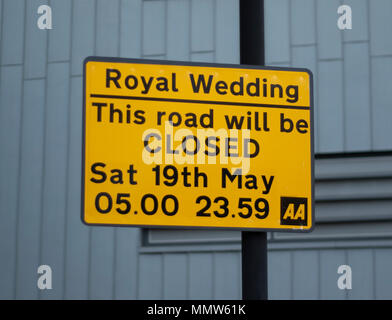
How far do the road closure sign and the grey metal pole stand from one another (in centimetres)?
9

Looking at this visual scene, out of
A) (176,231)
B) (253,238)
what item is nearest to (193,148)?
(253,238)

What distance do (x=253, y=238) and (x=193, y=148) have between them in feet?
2.04

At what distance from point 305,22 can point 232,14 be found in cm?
97

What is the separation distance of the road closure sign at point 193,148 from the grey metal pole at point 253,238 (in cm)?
9

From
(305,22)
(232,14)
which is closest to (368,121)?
(305,22)

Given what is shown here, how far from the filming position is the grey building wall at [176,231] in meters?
11.1

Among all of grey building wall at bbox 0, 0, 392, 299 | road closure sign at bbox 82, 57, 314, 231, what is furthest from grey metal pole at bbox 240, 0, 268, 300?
grey building wall at bbox 0, 0, 392, 299

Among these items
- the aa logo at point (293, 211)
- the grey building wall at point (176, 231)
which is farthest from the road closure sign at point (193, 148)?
the grey building wall at point (176, 231)

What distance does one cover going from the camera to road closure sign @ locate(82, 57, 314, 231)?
5035 millimetres

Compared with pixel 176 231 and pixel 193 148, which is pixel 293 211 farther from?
pixel 176 231

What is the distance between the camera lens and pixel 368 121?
1118cm

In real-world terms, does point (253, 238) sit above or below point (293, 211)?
below

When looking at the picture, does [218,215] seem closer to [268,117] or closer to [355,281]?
[268,117]

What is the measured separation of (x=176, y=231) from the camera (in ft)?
37.7
